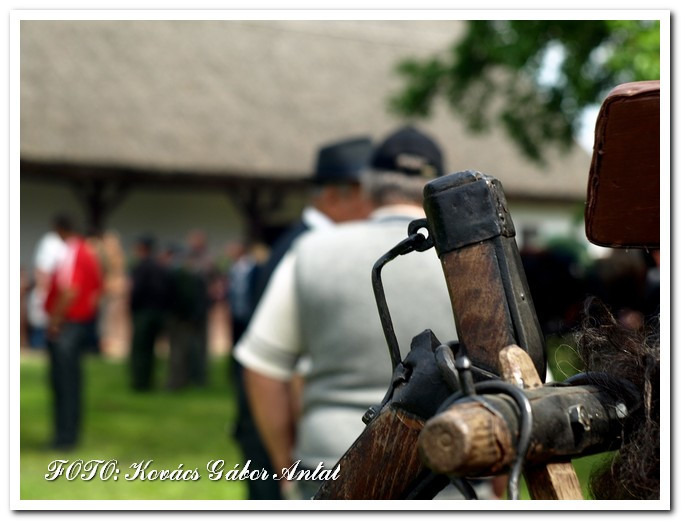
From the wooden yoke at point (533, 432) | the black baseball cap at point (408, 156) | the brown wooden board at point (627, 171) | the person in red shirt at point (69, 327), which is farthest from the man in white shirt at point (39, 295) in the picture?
the wooden yoke at point (533, 432)

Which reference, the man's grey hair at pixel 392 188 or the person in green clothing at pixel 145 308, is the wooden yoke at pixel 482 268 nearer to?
the man's grey hair at pixel 392 188

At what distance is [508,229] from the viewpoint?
3.64 feet

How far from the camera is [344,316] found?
2771 millimetres

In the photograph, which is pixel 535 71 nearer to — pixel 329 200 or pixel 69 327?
pixel 69 327

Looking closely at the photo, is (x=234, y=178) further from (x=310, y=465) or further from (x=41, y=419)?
(x=310, y=465)

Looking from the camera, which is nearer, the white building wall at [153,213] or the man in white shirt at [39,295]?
the man in white shirt at [39,295]

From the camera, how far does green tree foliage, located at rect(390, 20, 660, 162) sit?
7.14 meters

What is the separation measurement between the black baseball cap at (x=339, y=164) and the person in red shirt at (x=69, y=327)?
4.07 meters

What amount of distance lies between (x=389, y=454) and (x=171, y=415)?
946 cm

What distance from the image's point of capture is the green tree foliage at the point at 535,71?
23.4ft

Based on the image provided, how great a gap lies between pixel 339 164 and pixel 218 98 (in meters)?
→ 18.2

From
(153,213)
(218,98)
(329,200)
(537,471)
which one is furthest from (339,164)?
(218,98)

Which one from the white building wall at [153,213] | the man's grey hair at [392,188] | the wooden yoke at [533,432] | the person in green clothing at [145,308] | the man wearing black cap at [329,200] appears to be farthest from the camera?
the white building wall at [153,213]
